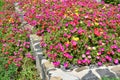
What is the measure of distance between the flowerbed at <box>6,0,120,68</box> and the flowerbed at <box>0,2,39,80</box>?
47 cm

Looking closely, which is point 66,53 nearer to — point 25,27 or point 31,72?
Result: point 31,72

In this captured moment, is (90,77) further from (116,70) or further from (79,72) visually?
(116,70)

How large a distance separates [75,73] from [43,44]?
1.11 meters

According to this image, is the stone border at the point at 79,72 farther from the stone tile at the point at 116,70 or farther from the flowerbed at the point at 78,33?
the flowerbed at the point at 78,33

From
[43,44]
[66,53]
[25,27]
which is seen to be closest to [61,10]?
[25,27]

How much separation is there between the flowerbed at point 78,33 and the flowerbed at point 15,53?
1.53 ft

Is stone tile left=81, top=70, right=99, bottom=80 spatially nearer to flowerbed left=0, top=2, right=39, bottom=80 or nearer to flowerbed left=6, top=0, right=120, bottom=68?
flowerbed left=6, top=0, right=120, bottom=68

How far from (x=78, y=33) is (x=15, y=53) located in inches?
65.9

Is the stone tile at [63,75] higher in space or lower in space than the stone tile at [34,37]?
lower

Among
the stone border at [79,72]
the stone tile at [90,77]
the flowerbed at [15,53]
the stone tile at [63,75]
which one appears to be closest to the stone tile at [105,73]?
the stone border at [79,72]

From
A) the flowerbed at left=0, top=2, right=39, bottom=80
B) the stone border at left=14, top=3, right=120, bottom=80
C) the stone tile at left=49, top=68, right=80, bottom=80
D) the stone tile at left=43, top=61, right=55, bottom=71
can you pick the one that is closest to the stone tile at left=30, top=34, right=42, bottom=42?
the flowerbed at left=0, top=2, right=39, bottom=80

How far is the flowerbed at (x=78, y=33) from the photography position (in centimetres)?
489

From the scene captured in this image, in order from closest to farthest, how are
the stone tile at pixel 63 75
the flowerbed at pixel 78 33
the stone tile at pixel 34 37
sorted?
1. the stone tile at pixel 63 75
2. the flowerbed at pixel 78 33
3. the stone tile at pixel 34 37

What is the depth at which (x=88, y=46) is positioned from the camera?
198 inches
